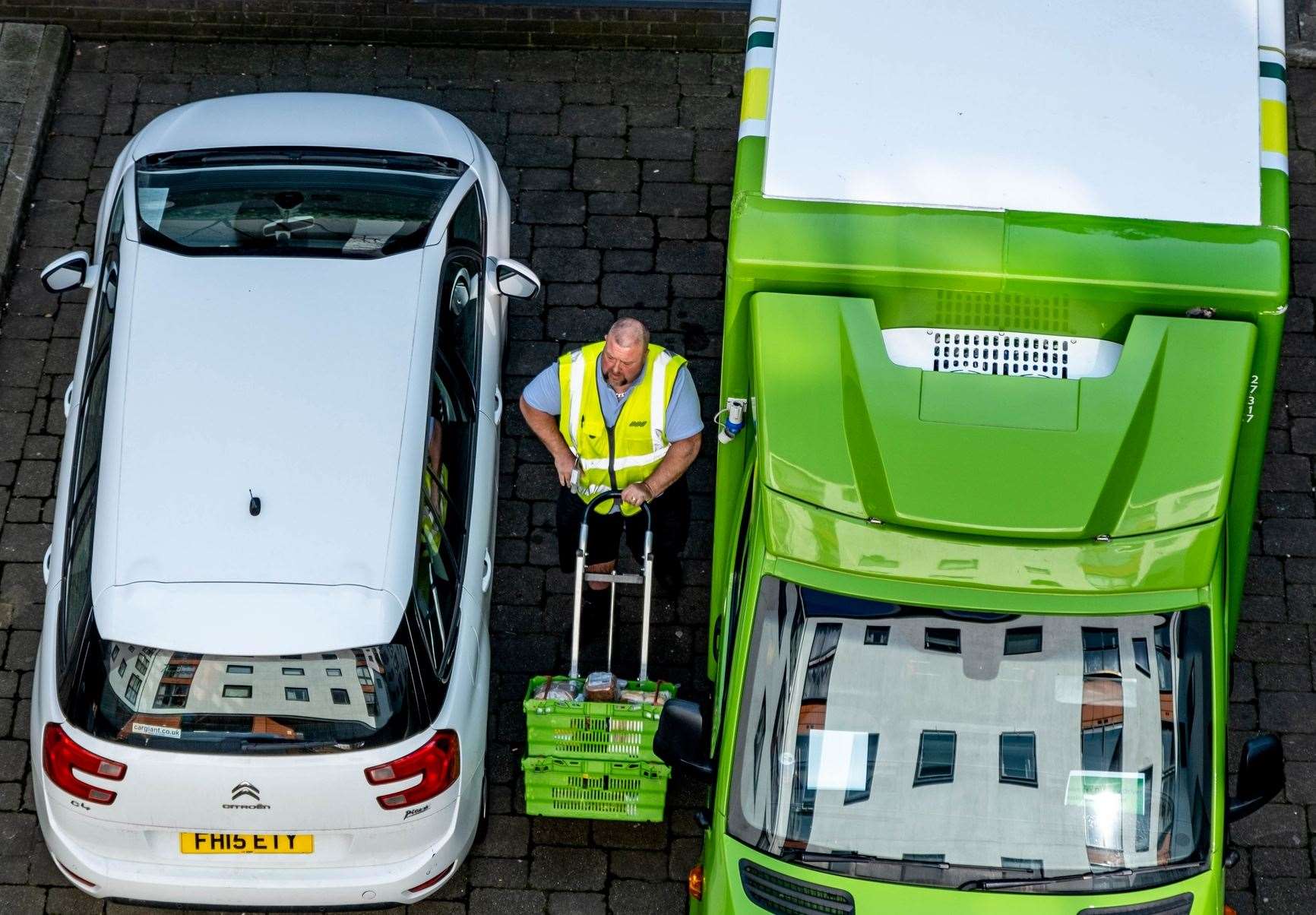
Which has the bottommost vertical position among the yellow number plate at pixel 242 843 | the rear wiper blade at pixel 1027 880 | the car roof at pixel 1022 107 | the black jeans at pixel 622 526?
the yellow number plate at pixel 242 843

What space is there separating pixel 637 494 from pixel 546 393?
63 cm

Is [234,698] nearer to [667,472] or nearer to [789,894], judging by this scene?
[667,472]

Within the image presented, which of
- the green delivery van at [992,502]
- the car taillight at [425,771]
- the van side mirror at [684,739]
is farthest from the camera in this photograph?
the car taillight at [425,771]

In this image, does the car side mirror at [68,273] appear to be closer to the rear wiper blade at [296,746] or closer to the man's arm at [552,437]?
the man's arm at [552,437]

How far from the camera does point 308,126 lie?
7973mm

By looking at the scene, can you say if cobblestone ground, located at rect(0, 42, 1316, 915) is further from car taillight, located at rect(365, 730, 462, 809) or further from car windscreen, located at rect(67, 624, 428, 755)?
car windscreen, located at rect(67, 624, 428, 755)

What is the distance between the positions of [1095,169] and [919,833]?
2.76 meters

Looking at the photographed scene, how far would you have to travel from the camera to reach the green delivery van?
5.73m

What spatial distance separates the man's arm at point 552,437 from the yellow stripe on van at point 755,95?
163 centimetres

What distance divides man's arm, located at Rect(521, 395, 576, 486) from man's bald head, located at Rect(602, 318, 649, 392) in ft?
1.34

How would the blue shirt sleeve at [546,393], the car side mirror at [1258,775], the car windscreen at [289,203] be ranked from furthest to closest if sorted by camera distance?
the car windscreen at [289,203], the blue shirt sleeve at [546,393], the car side mirror at [1258,775]

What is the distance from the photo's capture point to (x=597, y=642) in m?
8.05

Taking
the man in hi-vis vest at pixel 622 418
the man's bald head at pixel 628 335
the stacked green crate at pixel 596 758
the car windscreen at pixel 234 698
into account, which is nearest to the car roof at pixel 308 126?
the man in hi-vis vest at pixel 622 418

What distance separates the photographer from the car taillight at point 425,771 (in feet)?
21.1
